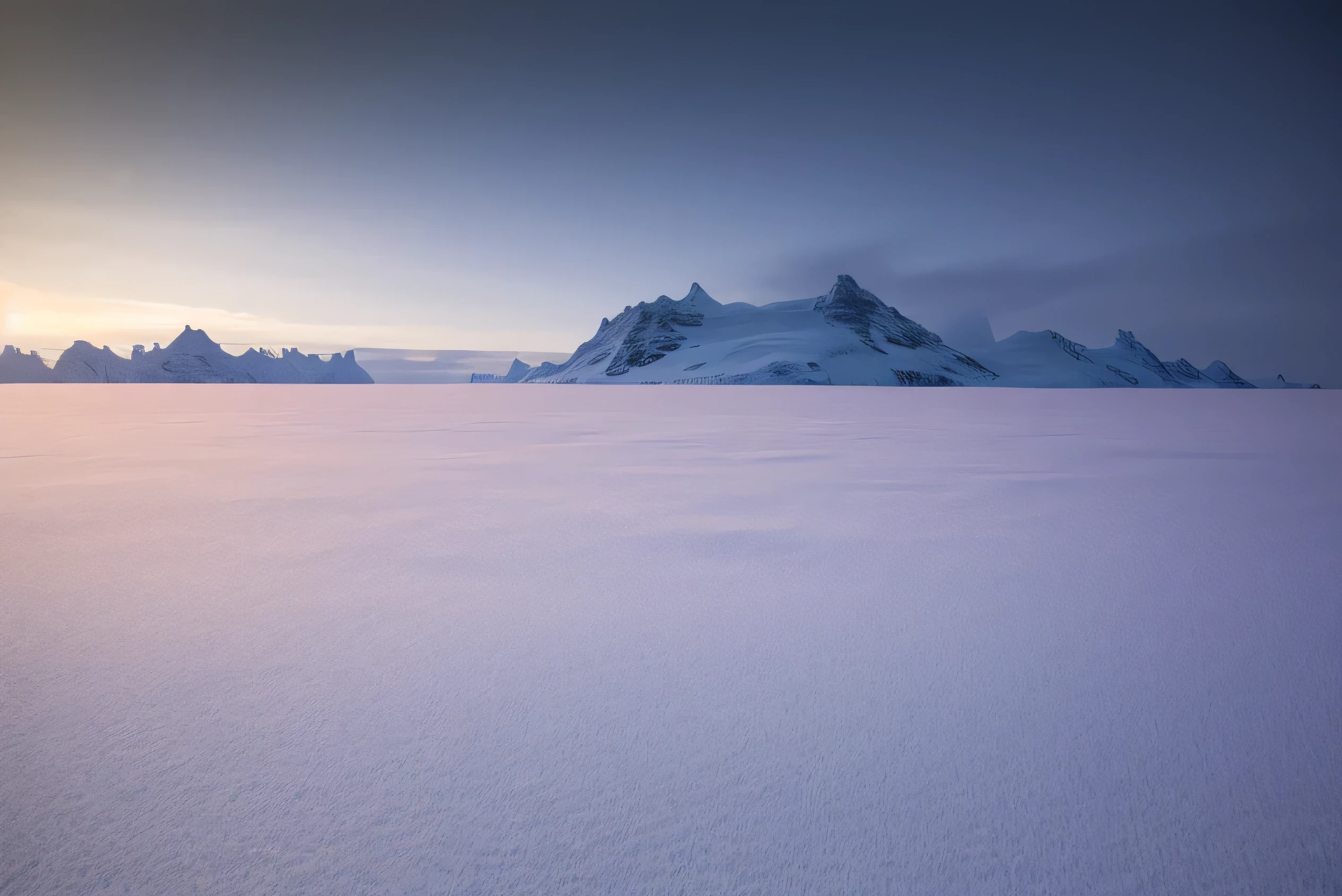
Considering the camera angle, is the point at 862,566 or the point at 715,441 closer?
the point at 862,566

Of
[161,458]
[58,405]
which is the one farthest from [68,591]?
[58,405]

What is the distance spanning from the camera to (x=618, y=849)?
1560mm

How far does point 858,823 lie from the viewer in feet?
5.40

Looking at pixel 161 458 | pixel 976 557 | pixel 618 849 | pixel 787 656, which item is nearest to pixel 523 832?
pixel 618 849

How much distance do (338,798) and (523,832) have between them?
0.52 metres

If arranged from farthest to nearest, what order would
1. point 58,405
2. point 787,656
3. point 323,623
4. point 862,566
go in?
point 58,405 → point 862,566 → point 323,623 → point 787,656

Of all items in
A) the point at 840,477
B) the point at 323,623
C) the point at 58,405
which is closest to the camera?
the point at 323,623

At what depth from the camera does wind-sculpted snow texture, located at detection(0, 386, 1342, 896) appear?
5.13ft

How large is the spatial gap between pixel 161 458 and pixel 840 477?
8.49 meters

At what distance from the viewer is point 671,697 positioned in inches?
89.3

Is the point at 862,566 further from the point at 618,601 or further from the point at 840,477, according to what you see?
the point at 840,477

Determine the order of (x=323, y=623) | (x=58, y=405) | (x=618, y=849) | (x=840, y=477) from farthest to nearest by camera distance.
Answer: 1. (x=58, y=405)
2. (x=840, y=477)
3. (x=323, y=623)
4. (x=618, y=849)

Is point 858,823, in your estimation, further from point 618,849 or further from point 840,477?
point 840,477

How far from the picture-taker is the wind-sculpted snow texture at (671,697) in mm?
1564
